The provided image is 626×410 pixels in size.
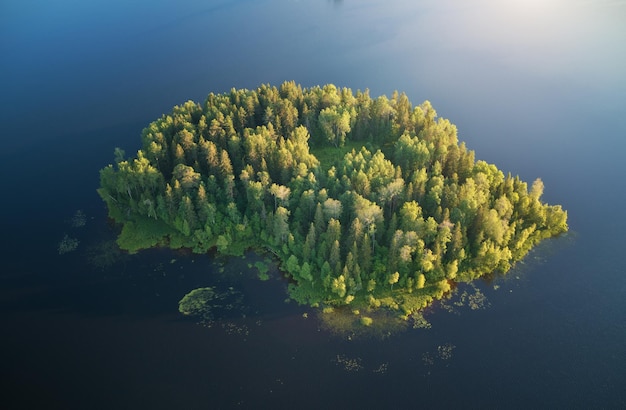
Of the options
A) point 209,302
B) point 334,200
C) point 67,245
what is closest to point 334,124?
point 334,200

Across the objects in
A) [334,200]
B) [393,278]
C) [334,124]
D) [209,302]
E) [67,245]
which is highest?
[334,124]

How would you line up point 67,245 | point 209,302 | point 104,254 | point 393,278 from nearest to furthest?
point 393,278 → point 209,302 → point 104,254 → point 67,245

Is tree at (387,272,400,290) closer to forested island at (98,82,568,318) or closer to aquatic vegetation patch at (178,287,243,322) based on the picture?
forested island at (98,82,568,318)

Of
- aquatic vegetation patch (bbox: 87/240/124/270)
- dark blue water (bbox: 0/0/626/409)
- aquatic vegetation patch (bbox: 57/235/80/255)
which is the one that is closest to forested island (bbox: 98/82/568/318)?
aquatic vegetation patch (bbox: 87/240/124/270)

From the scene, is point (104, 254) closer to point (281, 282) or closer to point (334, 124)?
point (281, 282)

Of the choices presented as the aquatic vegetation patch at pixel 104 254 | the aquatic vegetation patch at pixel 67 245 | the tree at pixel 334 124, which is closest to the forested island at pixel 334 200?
the tree at pixel 334 124

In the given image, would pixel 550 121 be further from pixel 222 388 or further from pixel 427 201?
pixel 222 388
